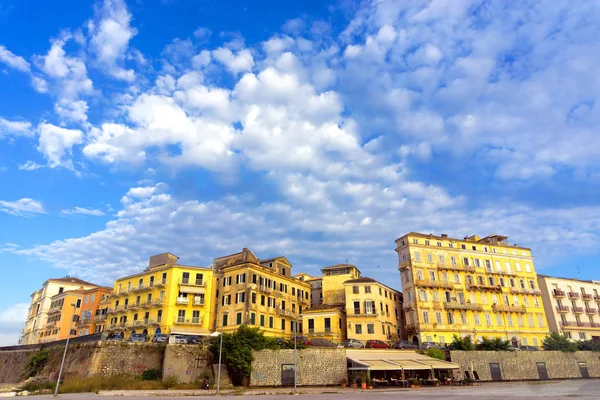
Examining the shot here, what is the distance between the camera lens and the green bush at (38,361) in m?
48.1

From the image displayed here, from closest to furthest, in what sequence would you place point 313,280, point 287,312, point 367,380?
1. point 367,380
2. point 287,312
3. point 313,280

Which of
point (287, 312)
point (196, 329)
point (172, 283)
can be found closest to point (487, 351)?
point (287, 312)

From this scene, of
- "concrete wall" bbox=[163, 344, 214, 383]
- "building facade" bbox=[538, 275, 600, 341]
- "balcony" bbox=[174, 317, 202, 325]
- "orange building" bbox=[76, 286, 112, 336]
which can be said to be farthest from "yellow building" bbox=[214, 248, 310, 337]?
"building facade" bbox=[538, 275, 600, 341]

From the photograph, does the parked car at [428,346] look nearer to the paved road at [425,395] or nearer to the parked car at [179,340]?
the paved road at [425,395]

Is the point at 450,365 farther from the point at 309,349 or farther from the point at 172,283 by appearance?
the point at 172,283

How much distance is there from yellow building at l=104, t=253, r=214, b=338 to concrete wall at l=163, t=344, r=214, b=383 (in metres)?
11.8

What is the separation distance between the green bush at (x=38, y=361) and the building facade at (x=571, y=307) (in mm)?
75229

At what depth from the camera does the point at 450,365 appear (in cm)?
4416

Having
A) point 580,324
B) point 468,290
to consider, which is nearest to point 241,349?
point 468,290

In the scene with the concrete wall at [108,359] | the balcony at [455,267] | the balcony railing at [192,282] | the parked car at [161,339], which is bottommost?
the concrete wall at [108,359]

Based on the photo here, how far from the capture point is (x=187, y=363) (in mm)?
42094

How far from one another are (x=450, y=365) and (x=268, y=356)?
1942 centimetres

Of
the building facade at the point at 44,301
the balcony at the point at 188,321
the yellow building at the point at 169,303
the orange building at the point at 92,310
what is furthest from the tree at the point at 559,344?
the building facade at the point at 44,301

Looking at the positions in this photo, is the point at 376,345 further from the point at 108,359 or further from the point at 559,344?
the point at 108,359
